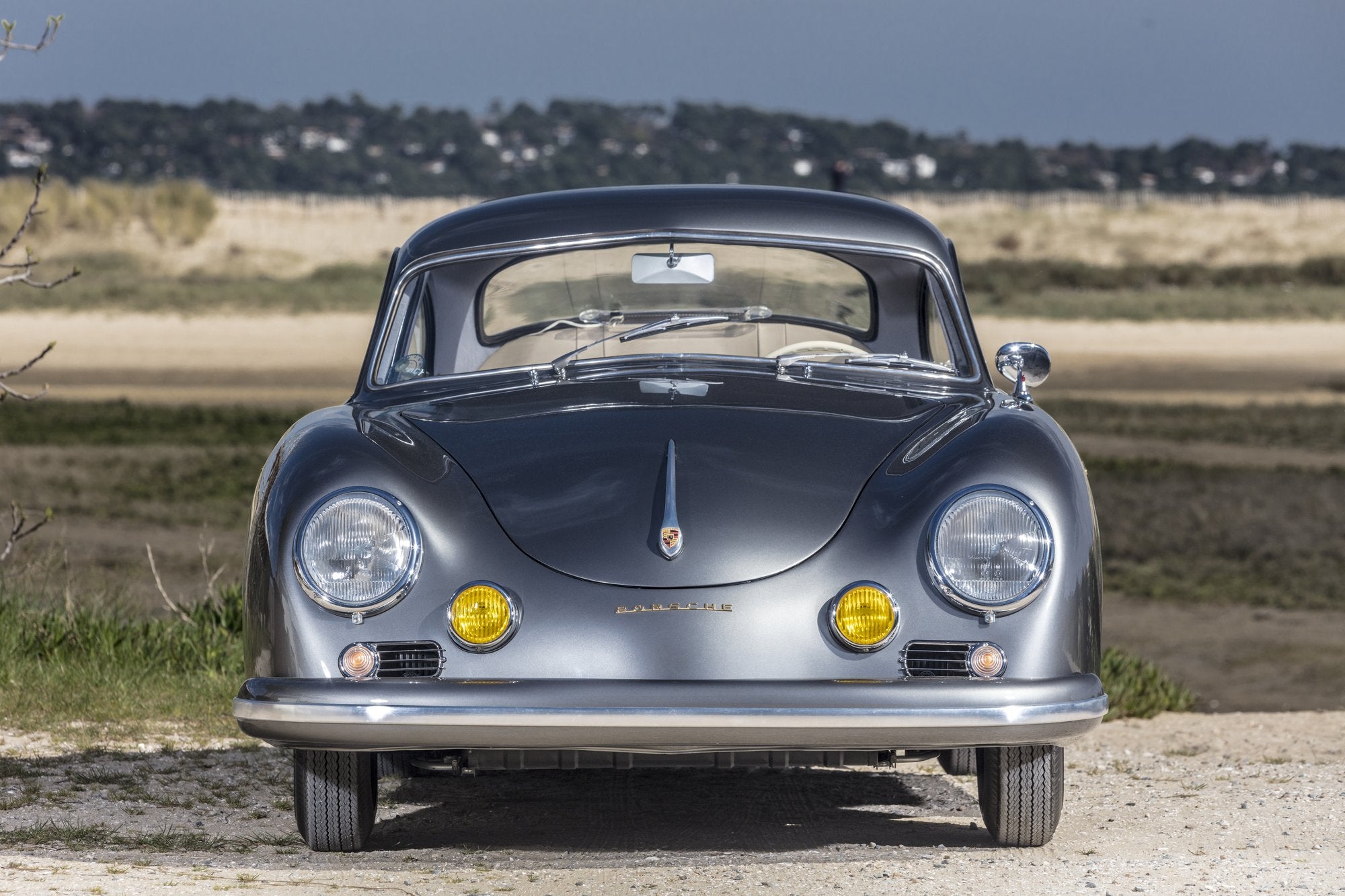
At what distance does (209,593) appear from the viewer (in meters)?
7.80

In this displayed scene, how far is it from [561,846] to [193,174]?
79738mm

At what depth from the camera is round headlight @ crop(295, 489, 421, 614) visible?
3.70 m

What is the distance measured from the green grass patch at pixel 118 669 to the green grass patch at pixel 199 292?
2547cm

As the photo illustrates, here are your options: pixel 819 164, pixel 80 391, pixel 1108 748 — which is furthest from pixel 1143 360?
pixel 819 164

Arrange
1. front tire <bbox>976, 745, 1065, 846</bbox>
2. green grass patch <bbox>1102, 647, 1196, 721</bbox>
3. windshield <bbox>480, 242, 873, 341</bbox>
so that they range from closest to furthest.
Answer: front tire <bbox>976, 745, 1065, 846</bbox>
windshield <bbox>480, 242, 873, 341</bbox>
green grass patch <bbox>1102, 647, 1196, 721</bbox>

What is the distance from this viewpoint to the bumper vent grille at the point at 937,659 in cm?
366

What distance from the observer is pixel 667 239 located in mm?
4938

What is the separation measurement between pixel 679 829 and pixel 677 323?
4.72ft

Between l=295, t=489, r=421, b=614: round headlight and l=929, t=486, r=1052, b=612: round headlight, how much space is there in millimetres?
1143

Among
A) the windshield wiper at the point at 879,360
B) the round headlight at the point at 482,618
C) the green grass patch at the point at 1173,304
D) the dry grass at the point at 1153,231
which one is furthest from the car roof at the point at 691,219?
the dry grass at the point at 1153,231

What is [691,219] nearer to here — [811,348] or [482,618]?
[811,348]

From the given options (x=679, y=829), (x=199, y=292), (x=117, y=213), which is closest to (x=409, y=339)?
(x=679, y=829)

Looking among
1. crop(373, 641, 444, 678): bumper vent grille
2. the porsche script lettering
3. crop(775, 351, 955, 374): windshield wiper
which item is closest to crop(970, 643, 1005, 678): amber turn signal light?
the porsche script lettering

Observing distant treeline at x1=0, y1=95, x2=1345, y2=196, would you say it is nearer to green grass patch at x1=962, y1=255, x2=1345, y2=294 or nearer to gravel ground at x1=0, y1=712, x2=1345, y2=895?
green grass patch at x1=962, y1=255, x2=1345, y2=294
